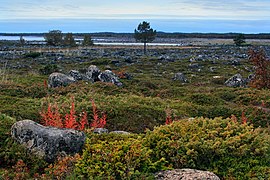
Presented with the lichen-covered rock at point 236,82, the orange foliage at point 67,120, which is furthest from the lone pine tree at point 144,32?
the orange foliage at point 67,120

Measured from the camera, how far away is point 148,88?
2236 centimetres

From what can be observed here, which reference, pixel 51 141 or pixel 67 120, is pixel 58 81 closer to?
pixel 67 120

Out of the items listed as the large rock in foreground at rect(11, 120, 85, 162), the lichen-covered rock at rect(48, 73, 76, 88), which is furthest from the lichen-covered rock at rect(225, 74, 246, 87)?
the large rock in foreground at rect(11, 120, 85, 162)

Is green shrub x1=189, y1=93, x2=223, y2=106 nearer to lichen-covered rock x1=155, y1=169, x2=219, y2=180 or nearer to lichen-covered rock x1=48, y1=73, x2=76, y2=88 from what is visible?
lichen-covered rock x1=48, y1=73, x2=76, y2=88

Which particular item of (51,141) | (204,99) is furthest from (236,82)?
(51,141)

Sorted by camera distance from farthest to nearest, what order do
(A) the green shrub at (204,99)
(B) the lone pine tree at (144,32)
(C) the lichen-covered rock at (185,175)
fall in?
1. (B) the lone pine tree at (144,32)
2. (A) the green shrub at (204,99)
3. (C) the lichen-covered rock at (185,175)

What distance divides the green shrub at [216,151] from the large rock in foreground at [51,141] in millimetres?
1326

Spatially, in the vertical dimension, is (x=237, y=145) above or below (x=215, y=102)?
above

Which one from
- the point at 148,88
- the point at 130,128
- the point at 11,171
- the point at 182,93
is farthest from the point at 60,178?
the point at 148,88

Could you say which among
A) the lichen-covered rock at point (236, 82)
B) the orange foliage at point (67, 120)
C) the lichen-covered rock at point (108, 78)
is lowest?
the lichen-covered rock at point (236, 82)

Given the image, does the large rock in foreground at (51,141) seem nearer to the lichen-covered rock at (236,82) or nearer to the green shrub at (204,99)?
the green shrub at (204,99)

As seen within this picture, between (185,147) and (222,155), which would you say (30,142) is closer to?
(185,147)

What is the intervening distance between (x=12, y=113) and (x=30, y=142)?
212 inches

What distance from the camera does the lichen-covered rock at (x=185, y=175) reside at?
244 inches
